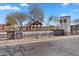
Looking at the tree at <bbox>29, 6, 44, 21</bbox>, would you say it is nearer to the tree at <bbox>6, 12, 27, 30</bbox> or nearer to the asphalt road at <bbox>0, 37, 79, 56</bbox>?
the tree at <bbox>6, 12, 27, 30</bbox>

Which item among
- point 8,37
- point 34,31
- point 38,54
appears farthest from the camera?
point 8,37

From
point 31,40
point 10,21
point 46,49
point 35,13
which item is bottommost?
point 46,49

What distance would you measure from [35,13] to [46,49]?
29.0 inches

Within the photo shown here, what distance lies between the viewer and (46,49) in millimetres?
3539

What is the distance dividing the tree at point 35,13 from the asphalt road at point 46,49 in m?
0.57

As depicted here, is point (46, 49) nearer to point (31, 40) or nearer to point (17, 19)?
point (31, 40)

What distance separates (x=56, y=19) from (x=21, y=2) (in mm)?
763

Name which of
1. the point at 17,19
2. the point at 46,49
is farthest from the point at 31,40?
the point at 17,19

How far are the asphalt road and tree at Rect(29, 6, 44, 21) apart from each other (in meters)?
0.57

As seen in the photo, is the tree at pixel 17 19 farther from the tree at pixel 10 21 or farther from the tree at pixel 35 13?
the tree at pixel 35 13

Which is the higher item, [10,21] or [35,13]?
[35,13]

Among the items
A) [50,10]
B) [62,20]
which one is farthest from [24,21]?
[62,20]

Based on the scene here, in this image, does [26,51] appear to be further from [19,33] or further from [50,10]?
[50,10]

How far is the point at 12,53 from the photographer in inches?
136
